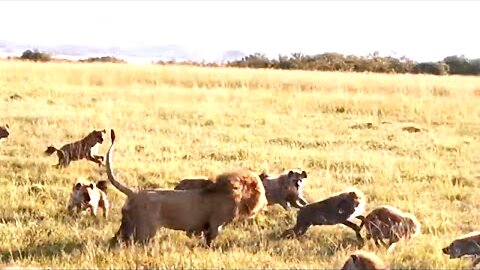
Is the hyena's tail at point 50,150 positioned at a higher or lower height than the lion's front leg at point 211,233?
higher

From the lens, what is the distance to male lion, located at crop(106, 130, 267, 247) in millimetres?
7891

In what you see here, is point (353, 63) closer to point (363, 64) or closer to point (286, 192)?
point (363, 64)

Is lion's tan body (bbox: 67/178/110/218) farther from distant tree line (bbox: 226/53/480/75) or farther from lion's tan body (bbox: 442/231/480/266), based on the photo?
distant tree line (bbox: 226/53/480/75)

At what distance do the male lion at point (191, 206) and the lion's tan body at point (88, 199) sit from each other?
1.22 meters

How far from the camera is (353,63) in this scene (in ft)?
169

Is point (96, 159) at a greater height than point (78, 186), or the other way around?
point (78, 186)

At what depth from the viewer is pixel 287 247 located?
8297 millimetres

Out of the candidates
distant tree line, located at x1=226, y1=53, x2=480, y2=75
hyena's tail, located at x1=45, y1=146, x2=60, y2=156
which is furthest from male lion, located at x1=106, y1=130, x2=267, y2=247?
distant tree line, located at x1=226, y1=53, x2=480, y2=75

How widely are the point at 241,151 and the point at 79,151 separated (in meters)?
2.59

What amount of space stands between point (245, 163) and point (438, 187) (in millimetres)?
2896

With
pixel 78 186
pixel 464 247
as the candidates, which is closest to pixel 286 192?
pixel 78 186

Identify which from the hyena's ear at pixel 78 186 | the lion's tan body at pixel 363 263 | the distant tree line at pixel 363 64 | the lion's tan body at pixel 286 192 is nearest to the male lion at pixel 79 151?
the hyena's ear at pixel 78 186

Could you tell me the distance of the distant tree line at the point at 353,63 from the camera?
4978 cm

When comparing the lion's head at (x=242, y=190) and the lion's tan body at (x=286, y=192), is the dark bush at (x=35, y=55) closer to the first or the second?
the lion's tan body at (x=286, y=192)
